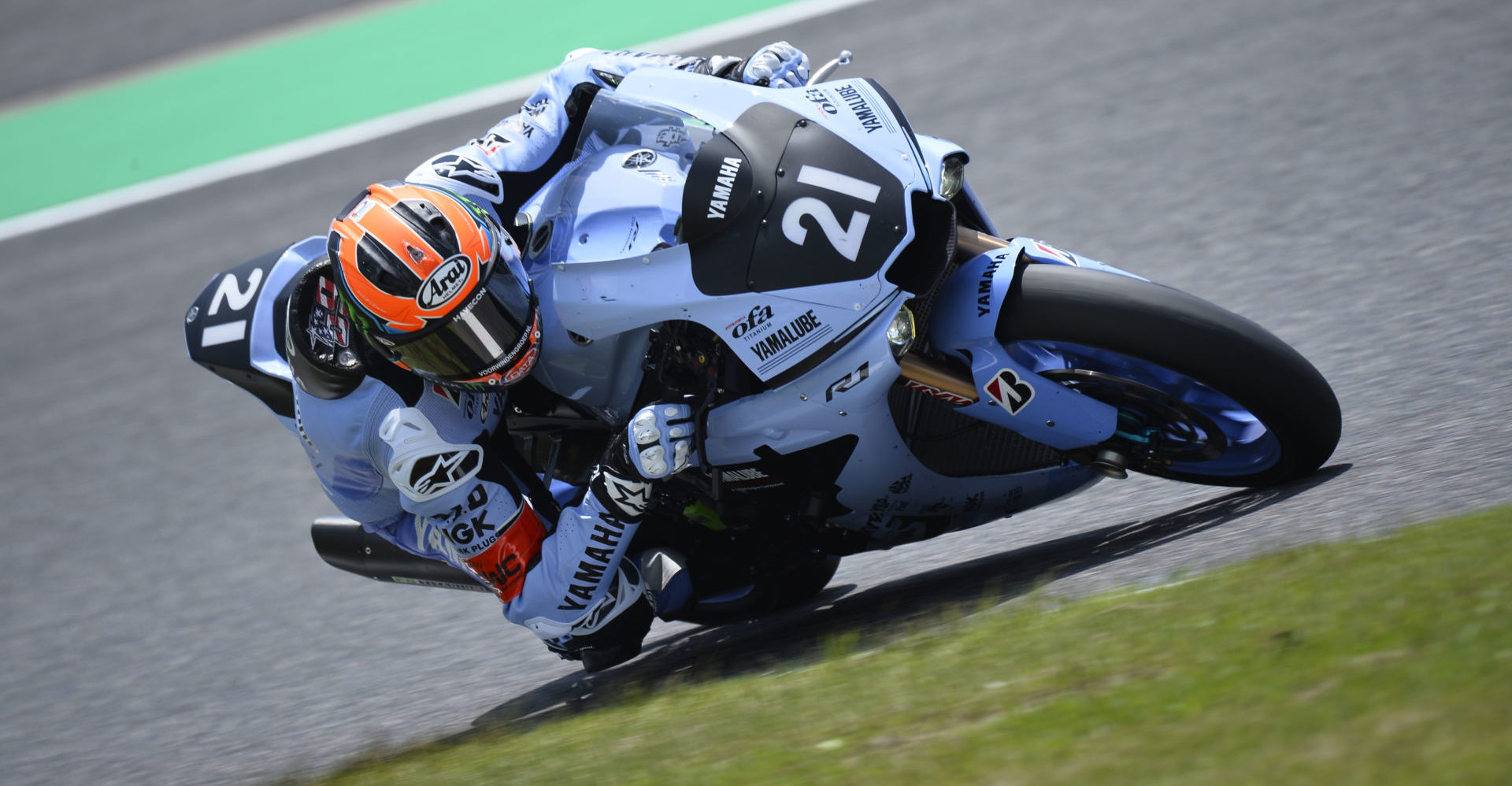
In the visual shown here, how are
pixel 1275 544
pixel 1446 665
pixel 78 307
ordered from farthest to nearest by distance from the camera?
pixel 78 307, pixel 1275 544, pixel 1446 665

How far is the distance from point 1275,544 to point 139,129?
9286 mm

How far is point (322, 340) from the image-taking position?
12.5 ft

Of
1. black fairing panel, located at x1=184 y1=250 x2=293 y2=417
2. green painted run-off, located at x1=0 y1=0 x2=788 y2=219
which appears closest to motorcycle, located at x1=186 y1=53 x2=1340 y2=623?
black fairing panel, located at x1=184 y1=250 x2=293 y2=417

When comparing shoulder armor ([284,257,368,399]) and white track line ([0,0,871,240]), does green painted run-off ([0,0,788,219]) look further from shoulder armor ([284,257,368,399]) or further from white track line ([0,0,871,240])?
shoulder armor ([284,257,368,399])

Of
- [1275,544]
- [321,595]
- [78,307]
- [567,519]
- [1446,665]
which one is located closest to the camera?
[1446,665]

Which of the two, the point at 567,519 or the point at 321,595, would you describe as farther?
the point at 321,595

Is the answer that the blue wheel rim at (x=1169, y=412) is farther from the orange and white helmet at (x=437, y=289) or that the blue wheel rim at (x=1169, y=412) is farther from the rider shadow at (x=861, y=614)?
the orange and white helmet at (x=437, y=289)

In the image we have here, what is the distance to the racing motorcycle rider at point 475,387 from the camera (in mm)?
3381

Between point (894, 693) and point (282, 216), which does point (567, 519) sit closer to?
point (894, 693)

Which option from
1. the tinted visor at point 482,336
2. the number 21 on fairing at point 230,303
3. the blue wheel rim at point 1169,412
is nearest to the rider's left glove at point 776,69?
the tinted visor at point 482,336

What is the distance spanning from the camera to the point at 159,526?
6.16 meters

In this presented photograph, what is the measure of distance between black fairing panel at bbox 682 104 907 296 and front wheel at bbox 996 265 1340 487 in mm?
378

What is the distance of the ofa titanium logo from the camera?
10.9ft

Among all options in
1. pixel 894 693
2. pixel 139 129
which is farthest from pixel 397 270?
pixel 139 129
